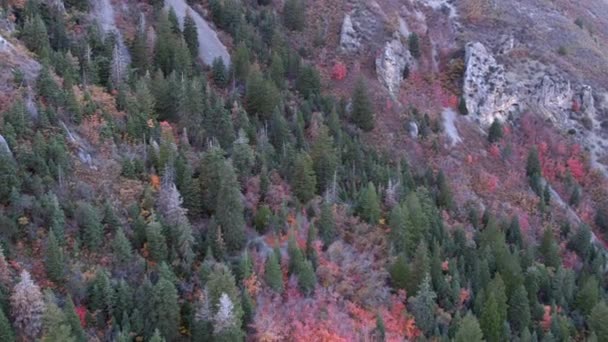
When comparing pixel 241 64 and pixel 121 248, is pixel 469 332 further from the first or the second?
pixel 241 64

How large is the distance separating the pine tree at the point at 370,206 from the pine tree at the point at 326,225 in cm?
545

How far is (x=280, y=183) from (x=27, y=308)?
3052cm

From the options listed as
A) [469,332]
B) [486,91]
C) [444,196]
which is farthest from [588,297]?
[486,91]

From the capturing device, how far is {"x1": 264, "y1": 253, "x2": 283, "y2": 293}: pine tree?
5512 centimetres

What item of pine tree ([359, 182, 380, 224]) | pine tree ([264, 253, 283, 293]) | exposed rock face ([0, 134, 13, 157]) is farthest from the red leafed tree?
exposed rock face ([0, 134, 13, 157])

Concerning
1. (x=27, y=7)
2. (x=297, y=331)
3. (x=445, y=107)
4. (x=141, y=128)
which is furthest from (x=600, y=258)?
(x=27, y=7)

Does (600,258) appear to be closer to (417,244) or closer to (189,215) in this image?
(417,244)

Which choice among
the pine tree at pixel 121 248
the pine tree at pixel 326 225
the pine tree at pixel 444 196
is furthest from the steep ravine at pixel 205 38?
the pine tree at pixel 121 248

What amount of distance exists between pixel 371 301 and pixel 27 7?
48.8 metres

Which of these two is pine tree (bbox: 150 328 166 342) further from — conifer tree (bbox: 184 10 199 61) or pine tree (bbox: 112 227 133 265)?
conifer tree (bbox: 184 10 199 61)

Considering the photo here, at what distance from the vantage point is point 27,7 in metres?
72.7

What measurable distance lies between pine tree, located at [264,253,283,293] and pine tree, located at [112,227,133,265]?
11.3 metres

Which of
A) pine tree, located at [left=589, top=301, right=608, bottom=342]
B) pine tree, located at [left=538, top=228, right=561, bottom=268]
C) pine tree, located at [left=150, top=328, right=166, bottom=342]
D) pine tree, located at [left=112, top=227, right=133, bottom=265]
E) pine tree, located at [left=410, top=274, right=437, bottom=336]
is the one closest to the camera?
pine tree, located at [left=150, top=328, right=166, bottom=342]

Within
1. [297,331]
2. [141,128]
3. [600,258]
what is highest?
[141,128]
